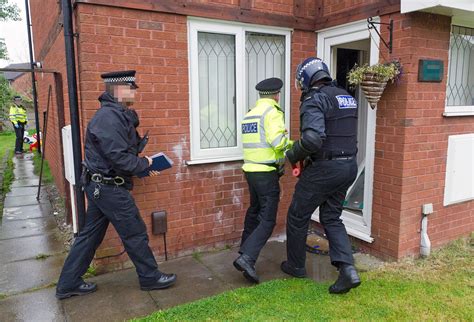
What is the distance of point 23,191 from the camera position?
303 inches

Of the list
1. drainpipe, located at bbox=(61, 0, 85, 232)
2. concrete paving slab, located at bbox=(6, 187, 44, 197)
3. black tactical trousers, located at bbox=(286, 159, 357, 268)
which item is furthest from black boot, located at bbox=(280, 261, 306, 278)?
concrete paving slab, located at bbox=(6, 187, 44, 197)

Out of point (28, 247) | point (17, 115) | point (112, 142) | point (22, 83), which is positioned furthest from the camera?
point (22, 83)

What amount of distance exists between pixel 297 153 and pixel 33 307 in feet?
8.68

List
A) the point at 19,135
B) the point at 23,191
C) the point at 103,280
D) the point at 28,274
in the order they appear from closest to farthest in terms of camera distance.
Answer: the point at 103,280, the point at 28,274, the point at 23,191, the point at 19,135

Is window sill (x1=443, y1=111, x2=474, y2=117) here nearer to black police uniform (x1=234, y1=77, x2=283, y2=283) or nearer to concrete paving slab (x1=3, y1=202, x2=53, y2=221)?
black police uniform (x1=234, y1=77, x2=283, y2=283)

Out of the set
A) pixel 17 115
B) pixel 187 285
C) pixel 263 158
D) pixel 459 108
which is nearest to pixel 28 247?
pixel 187 285

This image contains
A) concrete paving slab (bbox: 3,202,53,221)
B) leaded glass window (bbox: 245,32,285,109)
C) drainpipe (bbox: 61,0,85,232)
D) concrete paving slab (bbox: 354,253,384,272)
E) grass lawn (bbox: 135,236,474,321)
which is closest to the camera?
grass lawn (bbox: 135,236,474,321)

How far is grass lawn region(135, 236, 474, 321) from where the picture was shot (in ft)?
10.1

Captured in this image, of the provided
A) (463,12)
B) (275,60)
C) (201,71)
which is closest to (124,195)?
Answer: (201,71)

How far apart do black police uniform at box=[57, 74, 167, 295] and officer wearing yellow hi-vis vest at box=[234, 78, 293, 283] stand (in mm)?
915

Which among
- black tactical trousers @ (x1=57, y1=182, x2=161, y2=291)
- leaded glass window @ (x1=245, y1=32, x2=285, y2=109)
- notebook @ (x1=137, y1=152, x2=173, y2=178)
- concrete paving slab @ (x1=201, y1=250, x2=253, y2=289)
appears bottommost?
concrete paving slab @ (x1=201, y1=250, x2=253, y2=289)

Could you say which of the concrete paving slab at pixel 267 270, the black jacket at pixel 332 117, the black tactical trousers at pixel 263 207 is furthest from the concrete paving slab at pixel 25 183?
the black jacket at pixel 332 117

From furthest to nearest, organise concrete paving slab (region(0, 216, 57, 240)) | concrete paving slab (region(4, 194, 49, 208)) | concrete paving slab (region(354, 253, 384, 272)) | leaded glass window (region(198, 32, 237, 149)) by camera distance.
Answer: concrete paving slab (region(4, 194, 49, 208))
concrete paving slab (region(0, 216, 57, 240))
leaded glass window (region(198, 32, 237, 149))
concrete paving slab (region(354, 253, 384, 272))

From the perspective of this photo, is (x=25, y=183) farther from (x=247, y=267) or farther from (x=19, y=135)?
(x=247, y=267)
